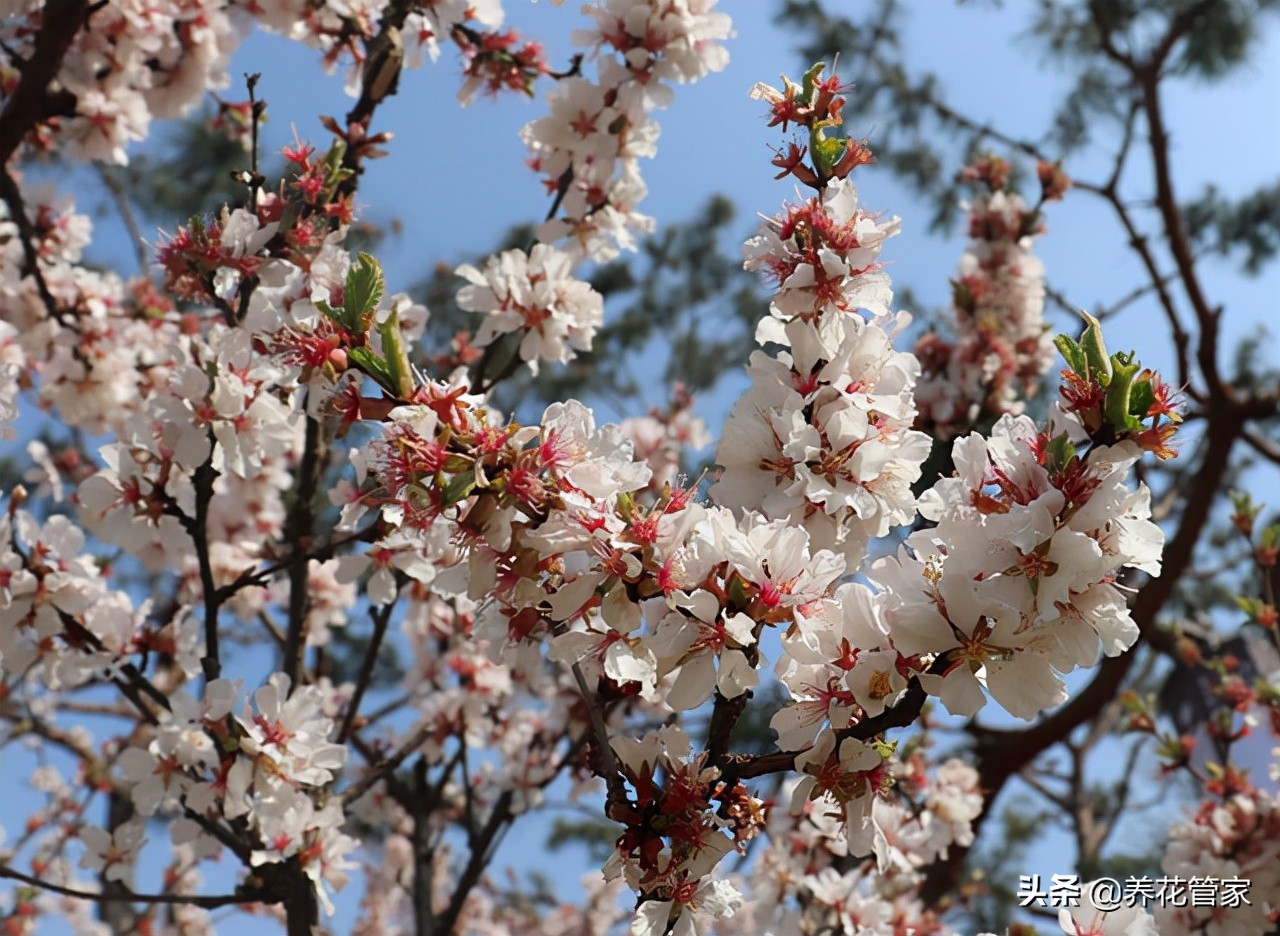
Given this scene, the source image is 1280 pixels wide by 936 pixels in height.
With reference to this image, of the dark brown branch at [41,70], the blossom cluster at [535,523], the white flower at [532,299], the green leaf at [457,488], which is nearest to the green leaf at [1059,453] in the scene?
the blossom cluster at [535,523]

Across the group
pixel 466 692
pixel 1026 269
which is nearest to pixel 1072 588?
pixel 466 692

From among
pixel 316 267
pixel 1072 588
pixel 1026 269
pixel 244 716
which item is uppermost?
pixel 1026 269

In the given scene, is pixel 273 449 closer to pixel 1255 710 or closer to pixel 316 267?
pixel 316 267

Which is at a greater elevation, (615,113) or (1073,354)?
(615,113)

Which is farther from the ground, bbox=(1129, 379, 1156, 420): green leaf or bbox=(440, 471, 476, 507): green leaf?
bbox=(1129, 379, 1156, 420): green leaf

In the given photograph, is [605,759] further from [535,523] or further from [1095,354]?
[1095,354]

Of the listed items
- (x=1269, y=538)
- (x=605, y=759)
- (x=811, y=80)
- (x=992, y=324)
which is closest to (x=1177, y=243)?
(x=992, y=324)

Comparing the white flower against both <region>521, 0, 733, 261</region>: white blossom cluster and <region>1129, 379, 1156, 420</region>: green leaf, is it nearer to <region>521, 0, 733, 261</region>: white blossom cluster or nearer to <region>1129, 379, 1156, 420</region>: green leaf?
<region>521, 0, 733, 261</region>: white blossom cluster

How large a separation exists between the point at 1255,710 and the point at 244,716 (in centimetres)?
324

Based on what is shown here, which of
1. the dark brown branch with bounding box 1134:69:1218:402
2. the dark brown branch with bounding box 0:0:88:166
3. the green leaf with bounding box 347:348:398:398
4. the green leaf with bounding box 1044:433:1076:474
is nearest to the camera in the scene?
the green leaf with bounding box 1044:433:1076:474

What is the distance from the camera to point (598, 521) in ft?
3.16

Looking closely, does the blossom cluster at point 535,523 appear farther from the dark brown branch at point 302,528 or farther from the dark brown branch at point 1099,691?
the dark brown branch at point 1099,691

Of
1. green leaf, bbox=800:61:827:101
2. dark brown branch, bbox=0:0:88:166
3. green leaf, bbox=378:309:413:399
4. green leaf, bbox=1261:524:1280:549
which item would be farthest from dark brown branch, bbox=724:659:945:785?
dark brown branch, bbox=0:0:88:166

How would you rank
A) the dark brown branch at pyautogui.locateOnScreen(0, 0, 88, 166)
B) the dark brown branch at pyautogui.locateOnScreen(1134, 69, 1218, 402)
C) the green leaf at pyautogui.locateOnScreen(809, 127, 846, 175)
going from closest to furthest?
the green leaf at pyautogui.locateOnScreen(809, 127, 846, 175) < the dark brown branch at pyautogui.locateOnScreen(0, 0, 88, 166) < the dark brown branch at pyautogui.locateOnScreen(1134, 69, 1218, 402)
